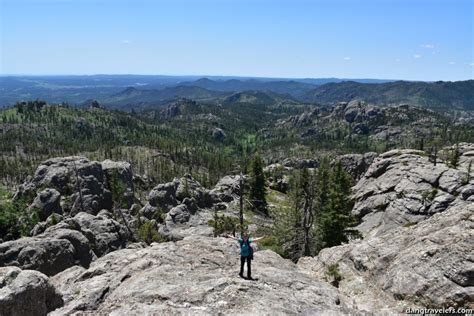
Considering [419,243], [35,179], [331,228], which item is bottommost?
[35,179]

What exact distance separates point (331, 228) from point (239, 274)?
43.0 m

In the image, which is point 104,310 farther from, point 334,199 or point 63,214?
point 63,214

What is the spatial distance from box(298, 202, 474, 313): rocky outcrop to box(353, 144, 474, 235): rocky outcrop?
171 feet

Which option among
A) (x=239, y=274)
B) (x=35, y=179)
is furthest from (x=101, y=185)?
(x=239, y=274)

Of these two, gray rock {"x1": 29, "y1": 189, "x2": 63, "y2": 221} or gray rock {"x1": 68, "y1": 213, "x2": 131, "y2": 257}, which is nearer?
gray rock {"x1": 68, "y1": 213, "x2": 131, "y2": 257}

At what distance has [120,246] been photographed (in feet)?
284

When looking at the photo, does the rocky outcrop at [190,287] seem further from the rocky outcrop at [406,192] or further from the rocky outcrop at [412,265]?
the rocky outcrop at [406,192]

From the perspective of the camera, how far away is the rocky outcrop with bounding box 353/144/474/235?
93.7m

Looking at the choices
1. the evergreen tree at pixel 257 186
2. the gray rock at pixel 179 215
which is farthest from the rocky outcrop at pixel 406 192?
the gray rock at pixel 179 215

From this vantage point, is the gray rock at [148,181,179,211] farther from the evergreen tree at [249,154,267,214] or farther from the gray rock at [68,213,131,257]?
the gray rock at [68,213,131,257]

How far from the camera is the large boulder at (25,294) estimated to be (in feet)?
89.6

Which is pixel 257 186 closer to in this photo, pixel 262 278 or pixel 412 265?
pixel 412 265

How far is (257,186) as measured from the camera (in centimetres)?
14525

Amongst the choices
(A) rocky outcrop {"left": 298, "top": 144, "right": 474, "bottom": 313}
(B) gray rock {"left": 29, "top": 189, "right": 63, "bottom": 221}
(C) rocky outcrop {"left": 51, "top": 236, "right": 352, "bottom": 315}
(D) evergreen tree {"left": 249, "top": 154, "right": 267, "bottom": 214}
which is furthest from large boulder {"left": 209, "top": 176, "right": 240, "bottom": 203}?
(C) rocky outcrop {"left": 51, "top": 236, "right": 352, "bottom": 315}
